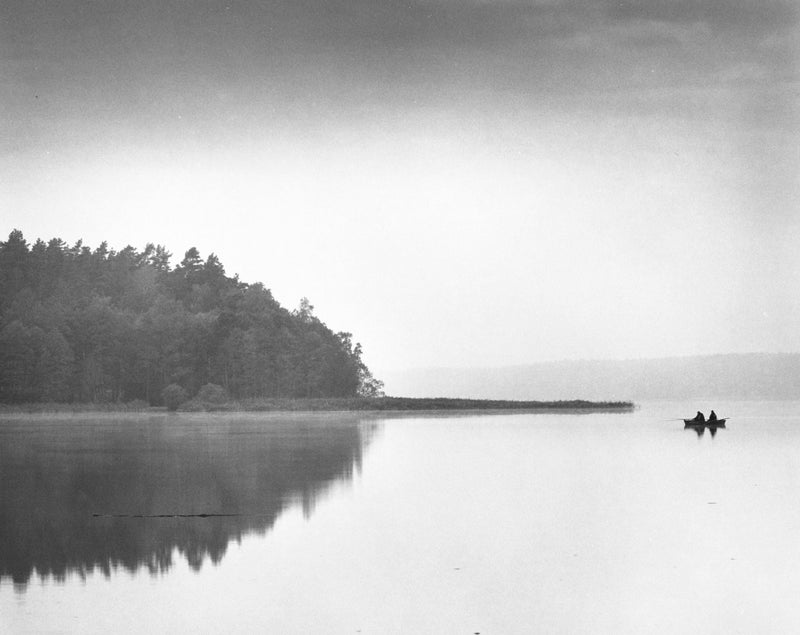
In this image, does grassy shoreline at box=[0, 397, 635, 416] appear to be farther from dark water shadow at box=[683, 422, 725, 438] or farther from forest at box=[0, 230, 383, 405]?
dark water shadow at box=[683, 422, 725, 438]

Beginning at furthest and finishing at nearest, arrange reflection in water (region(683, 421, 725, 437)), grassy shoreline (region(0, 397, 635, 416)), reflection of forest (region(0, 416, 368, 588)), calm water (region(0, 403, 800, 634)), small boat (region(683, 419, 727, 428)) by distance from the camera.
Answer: grassy shoreline (region(0, 397, 635, 416))
small boat (region(683, 419, 727, 428))
reflection in water (region(683, 421, 725, 437))
reflection of forest (region(0, 416, 368, 588))
calm water (region(0, 403, 800, 634))

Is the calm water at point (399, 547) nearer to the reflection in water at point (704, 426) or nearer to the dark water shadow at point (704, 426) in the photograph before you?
the dark water shadow at point (704, 426)

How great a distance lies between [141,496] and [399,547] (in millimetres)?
9143

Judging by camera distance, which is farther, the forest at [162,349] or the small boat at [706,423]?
the forest at [162,349]

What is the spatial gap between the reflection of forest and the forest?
56.4 metres

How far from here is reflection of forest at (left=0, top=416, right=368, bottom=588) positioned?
16078 mm

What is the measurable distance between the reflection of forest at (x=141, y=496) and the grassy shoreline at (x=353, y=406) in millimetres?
55410

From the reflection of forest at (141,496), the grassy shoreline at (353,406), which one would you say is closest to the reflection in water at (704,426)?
the reflection of forest at (141,496)

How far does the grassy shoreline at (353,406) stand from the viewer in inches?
3888

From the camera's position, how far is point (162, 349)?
10631 cm

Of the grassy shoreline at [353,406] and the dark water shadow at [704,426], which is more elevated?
the grassy shoreline at [353,406]

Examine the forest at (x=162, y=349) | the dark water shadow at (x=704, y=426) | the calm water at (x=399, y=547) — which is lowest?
A: the calm water at (x=399, y=547)

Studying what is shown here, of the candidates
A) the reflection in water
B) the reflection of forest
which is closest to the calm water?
the reflection of forest

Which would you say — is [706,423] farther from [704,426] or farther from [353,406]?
[353,406]
